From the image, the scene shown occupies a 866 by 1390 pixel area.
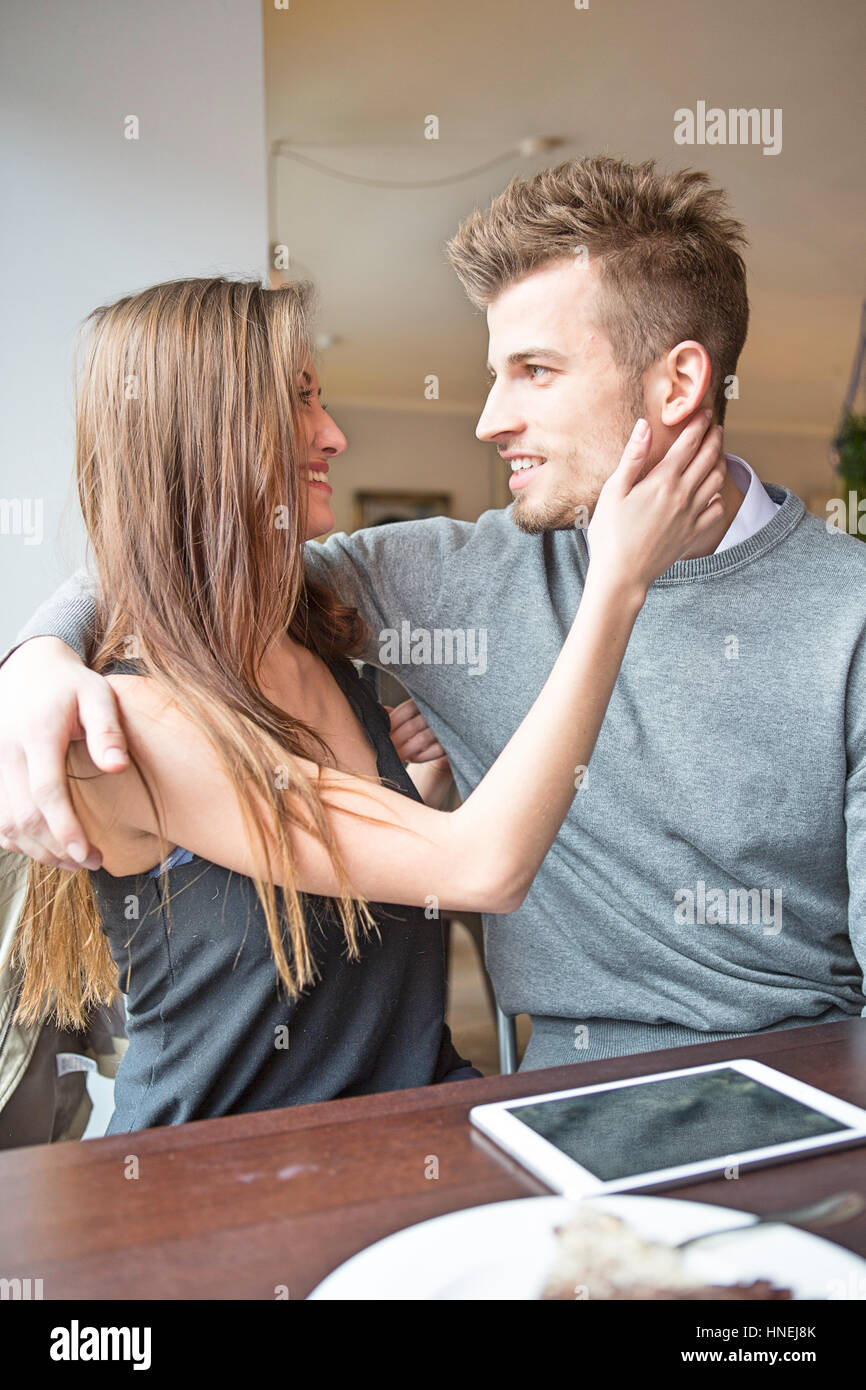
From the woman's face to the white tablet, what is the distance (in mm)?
688

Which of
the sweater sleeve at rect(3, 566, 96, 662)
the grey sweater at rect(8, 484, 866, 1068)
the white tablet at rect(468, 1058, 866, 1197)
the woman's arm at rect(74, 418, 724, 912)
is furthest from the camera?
the grey sweater at rect(8, 484, 866, 1068)

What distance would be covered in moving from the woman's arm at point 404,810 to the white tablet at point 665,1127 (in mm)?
212

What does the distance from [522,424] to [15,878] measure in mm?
848

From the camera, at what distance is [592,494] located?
1.49 metres

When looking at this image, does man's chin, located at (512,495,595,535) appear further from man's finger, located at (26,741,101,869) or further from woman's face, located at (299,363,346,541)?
man's finger, located at (26,741,101,869)

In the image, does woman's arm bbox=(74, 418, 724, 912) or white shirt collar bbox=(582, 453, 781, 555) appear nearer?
woman's arm bbox=(74, 418, 724, 912)

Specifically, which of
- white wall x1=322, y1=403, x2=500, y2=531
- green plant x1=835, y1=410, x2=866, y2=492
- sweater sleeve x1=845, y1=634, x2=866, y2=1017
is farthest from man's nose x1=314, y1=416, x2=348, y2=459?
white wall x1=322, y1=403, x2=500, y2=531

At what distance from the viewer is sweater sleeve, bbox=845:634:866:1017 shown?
51.0 inches

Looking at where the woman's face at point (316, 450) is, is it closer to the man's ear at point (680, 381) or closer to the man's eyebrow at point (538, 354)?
the man's eyebrow at point (538, 354)

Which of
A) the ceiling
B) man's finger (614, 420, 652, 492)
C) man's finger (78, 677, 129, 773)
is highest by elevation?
the ceiling

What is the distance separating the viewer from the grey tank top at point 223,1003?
1079 mm

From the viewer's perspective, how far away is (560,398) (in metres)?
1.47

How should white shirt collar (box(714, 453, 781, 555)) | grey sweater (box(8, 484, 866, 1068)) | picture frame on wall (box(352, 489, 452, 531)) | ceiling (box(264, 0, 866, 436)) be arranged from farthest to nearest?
1. picture frame on wall (box(352, 489, 452, 531))
2. ceiling (box(264, 0, 866, 436))
3. white shirt collar (box(714, 453, 781, 555))
4. grey sweater (box(8, 484, 866, 1068))

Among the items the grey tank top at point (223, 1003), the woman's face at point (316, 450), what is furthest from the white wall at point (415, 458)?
the grey tank top at point (223, 1003)
